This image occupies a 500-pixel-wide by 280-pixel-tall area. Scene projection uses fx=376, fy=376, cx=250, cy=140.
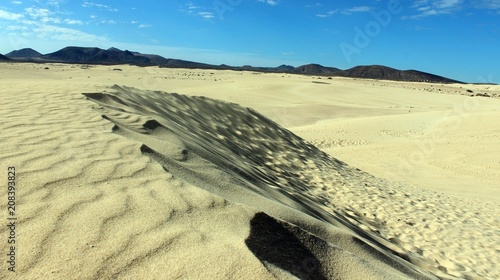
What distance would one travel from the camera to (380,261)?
2.93 m

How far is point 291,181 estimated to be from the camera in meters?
5.82

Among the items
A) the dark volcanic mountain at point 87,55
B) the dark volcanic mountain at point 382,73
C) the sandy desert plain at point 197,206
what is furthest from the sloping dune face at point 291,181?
the dark volcanic mountain at point 87,55

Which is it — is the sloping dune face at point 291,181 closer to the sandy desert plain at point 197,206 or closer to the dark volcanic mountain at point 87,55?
the sandy desert plain at point 197,206

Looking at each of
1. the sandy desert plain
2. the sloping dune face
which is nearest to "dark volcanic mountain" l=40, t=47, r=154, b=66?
the sloping dune face

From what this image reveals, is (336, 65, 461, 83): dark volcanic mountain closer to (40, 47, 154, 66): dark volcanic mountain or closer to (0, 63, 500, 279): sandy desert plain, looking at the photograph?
(40, 47, 154, 66): dark volcanic mountain

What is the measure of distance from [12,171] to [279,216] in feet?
6.65

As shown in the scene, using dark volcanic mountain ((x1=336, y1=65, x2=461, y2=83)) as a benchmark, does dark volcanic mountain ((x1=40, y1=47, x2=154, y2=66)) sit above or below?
below

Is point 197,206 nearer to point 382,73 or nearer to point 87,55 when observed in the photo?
point 382,73

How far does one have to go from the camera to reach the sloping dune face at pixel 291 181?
372cm

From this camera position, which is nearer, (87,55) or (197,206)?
(197,206)

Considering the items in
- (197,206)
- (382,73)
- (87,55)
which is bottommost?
(87,55)

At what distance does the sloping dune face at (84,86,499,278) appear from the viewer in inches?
146

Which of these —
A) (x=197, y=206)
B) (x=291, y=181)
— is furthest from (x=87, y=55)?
(x=197, y=206)

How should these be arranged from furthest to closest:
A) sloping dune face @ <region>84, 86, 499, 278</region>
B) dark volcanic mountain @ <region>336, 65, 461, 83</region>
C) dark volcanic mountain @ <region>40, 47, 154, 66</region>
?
dark volcanic mountain @ <region>40, 47, 154, 66</region>, dark volcanic mountain @ <region>336, 65, 461, 83</region>, sloping dune face @ <region>84, 86, 499, 278</region>
